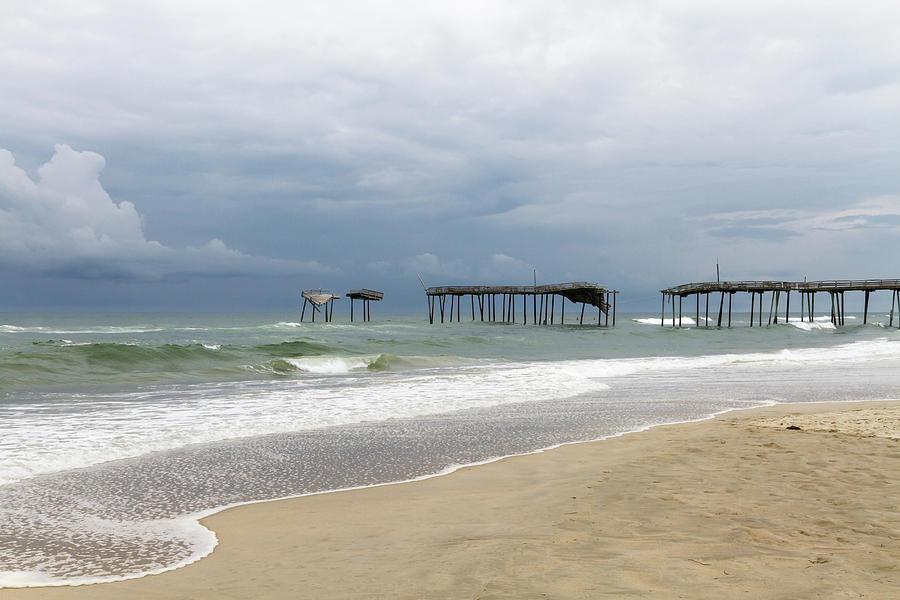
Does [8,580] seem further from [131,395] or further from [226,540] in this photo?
[131,395]

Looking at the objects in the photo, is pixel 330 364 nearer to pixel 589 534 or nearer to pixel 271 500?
pixel 271 500

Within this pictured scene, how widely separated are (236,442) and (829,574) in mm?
6944

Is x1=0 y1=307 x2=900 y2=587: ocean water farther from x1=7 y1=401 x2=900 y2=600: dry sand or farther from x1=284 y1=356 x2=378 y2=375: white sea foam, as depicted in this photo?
x1=7 y1=401 x2=900 y2=600: dry sand

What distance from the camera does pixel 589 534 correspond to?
13.9 feet

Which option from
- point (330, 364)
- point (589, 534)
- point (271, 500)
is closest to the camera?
point (589, 534)

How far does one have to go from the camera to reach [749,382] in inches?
614

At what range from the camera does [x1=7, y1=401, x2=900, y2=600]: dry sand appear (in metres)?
3.37

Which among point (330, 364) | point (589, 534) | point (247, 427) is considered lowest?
point (330, 364)

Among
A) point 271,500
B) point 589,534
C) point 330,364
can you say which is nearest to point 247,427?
point 271,500

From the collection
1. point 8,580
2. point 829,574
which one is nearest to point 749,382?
point 829,574

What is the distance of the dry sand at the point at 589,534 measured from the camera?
11.0 feet

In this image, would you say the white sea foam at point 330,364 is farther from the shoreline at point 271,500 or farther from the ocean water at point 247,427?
the shoreline at point 271,500

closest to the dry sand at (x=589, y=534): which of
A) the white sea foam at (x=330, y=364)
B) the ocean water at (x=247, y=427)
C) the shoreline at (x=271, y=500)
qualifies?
the shoreline at (x=271, y=500)

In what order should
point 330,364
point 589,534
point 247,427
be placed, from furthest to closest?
point 330,364
point 247,427
point 589,534
